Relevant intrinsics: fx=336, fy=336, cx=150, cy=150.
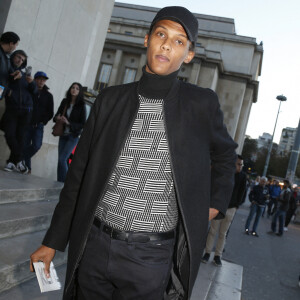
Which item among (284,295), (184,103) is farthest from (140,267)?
(284,295)

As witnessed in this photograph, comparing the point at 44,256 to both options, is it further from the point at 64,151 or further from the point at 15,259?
the point at 64,151

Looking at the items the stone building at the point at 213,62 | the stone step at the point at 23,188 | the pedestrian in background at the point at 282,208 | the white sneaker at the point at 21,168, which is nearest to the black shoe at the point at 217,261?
the stone step at the point at 23,188

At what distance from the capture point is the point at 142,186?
1635mm

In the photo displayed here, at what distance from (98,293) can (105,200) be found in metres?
0.45

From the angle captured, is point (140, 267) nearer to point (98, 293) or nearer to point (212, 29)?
point (98, 293)

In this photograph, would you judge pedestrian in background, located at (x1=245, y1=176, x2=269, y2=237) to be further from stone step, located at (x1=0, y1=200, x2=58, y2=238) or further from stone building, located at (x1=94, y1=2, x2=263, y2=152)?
stone building, located at (x1=94, y1=2, x2=263, y2=152)

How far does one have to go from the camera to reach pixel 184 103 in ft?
5.76

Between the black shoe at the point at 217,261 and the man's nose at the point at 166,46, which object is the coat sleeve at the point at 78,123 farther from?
the man's nose at the point at 166,46

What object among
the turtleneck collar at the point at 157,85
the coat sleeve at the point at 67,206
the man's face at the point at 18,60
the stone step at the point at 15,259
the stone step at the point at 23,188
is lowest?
the stone step at the point at 15,259

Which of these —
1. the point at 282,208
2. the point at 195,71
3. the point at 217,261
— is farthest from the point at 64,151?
the point at 195,71

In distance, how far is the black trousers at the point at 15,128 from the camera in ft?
18.7

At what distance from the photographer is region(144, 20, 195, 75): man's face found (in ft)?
5.58

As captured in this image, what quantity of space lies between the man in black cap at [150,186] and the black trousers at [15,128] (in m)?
4.37

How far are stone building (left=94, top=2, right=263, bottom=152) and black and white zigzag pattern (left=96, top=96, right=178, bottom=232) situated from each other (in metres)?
33.7
